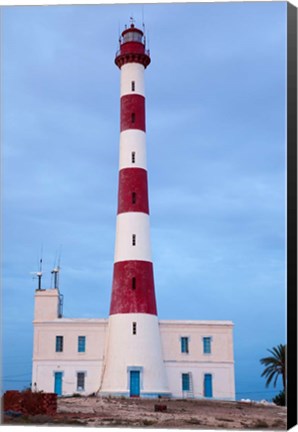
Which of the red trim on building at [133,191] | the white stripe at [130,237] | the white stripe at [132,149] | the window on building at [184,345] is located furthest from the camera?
the window on building at [184,345]

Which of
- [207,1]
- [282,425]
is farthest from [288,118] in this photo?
[282,425]

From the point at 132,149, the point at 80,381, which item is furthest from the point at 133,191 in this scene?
the point at 80,381

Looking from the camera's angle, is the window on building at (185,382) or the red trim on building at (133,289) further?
the window on building at (185,382)

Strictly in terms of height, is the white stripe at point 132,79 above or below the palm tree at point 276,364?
above

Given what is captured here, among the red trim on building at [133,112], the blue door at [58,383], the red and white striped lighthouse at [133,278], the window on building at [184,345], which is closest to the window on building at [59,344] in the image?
the blue door at [58,383]

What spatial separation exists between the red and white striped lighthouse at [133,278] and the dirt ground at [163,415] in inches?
71.1

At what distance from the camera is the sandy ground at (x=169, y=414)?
21.6 meters

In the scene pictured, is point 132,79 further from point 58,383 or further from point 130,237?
point 58,383

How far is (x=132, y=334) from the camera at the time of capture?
30.6 m

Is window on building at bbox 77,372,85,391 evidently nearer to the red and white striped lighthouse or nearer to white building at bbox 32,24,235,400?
white building at bbox 32,24,235,400

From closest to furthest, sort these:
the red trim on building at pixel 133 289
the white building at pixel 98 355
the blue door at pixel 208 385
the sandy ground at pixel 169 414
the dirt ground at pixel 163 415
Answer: the dirt ground at pixel 163 415 < the sandy ground at pixel 169 414 < the red trim on building at pixel 133 289 < the white building at pixel 98 355 < the blue door at pixel 208 385

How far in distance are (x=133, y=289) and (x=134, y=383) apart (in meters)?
3.88

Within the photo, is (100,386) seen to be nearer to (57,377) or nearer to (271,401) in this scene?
(57,377)

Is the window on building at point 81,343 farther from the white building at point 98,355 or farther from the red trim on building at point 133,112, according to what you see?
the red trim on building at point 133,112
